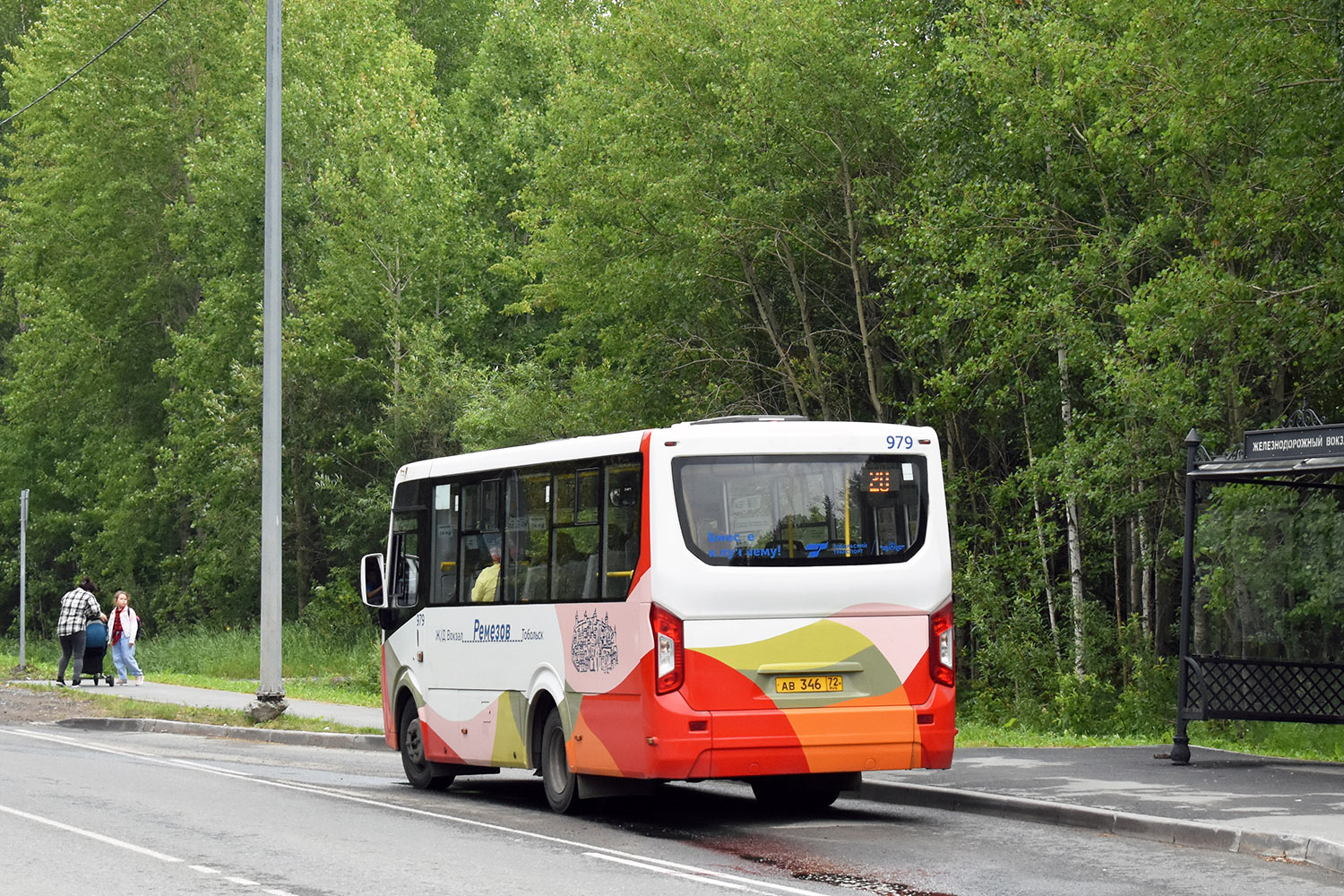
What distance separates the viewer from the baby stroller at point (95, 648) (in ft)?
106

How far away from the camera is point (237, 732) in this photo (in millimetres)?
22875

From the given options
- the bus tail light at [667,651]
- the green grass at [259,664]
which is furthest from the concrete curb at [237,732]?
the bus tail light at [667,651]

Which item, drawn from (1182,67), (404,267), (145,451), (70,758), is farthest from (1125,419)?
(145,451)

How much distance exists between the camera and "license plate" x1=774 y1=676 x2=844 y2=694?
12406 millimetres

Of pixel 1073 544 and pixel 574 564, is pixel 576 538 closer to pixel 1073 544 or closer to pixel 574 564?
pixel 574 564

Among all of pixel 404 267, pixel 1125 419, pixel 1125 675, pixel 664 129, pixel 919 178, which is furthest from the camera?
pixel 404 267

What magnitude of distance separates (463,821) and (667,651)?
2.27 metres

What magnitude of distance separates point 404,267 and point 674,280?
16.9m

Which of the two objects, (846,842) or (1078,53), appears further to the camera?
(1078,53)

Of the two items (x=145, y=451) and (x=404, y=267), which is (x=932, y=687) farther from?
(x=145, y=451)

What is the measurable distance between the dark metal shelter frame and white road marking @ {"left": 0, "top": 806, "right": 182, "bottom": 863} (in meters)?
8.85

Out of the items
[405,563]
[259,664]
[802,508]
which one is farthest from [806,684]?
[259,664]

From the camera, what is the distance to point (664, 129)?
29.7 meters

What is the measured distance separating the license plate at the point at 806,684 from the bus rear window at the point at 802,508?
83 cm
